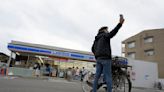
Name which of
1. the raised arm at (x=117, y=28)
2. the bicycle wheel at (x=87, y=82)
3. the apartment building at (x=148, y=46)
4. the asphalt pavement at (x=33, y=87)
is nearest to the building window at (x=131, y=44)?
the apartment building at (x=148, y=46)

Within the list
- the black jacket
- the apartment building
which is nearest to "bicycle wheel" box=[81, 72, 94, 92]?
the black jacket

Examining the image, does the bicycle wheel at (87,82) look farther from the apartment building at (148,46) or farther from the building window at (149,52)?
the building window at (149,52)

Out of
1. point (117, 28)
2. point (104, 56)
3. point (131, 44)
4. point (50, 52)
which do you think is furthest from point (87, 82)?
point (131, 44)

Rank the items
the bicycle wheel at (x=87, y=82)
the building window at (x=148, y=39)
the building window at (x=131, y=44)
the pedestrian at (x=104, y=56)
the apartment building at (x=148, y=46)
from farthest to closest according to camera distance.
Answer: the building window at (x=131, y=44) → the building window at (x=148, y=39) → the apartment building at (x=148, y=46) → the bicycle wheel at (x=87, y=82) → the pedestrian at (x=104, y=56)

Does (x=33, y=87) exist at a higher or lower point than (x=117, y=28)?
lower

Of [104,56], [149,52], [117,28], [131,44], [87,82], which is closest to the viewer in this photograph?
[117,28]

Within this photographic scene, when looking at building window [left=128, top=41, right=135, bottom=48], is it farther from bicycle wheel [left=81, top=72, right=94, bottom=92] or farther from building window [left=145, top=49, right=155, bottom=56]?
bicycle wheel [left=81, top=72, right=94, bottom=92]

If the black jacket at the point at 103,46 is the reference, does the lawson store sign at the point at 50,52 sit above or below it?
above

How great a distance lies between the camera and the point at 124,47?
60156 millimetres

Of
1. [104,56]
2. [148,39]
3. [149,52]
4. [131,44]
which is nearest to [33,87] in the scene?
[104,56]

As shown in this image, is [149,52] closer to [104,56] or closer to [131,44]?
[131,44]

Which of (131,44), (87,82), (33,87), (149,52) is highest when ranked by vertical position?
(131,44)

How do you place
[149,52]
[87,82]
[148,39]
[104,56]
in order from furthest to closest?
[148,39] → [149,52] → [87,82] → [104,56]

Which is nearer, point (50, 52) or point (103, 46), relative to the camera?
point (103, 46)
